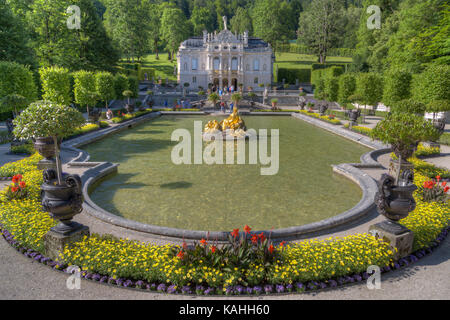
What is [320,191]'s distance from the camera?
14.2m

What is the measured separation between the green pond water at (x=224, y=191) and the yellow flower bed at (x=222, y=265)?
8.34 feet

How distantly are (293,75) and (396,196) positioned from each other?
77423mm

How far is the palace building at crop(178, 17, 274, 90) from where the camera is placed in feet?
238

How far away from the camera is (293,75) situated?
80.8 meters

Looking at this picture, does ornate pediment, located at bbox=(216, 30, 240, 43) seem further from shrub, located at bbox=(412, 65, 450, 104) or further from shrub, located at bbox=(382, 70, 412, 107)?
shrub, located at bbox=(412, 65, 450, 104)

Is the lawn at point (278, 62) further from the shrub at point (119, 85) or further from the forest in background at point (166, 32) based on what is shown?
the shrub at point (119, 85)

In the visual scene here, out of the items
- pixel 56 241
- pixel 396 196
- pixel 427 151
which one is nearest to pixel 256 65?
pixel 427 151

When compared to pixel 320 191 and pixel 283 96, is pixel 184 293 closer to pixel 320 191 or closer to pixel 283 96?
pixel 320 191

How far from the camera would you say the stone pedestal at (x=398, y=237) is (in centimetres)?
825

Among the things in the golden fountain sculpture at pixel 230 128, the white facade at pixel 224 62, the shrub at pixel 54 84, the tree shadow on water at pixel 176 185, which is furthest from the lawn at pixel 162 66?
the tree shadow on water at pixel 176 185

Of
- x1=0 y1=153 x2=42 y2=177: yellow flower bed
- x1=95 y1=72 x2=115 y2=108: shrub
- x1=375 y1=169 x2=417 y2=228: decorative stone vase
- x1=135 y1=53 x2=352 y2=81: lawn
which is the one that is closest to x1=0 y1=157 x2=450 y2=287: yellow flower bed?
x1=375 y1=169 x2=417 y2=228: decorative stone vase


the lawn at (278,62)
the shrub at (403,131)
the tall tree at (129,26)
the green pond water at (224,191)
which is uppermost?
the tall tree at (129,26)

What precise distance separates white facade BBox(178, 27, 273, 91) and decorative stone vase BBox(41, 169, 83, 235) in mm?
68792
